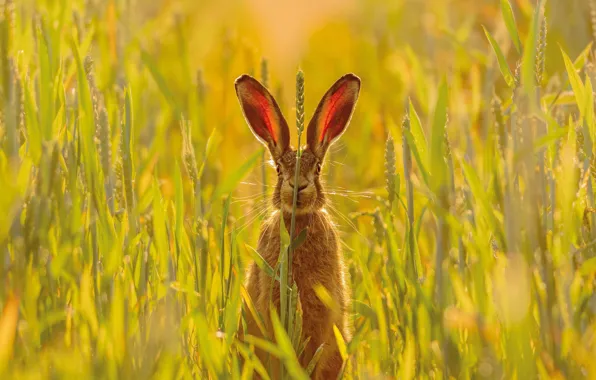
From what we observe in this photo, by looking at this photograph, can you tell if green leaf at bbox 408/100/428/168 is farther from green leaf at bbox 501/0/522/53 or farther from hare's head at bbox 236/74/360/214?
hare's head at bbox 236/74/360/214

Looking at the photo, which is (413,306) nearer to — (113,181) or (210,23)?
(113,181)

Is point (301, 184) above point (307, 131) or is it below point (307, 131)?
below

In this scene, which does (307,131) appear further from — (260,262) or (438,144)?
(438,144)

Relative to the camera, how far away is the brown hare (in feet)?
10.8

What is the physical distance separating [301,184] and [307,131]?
0.82 feet

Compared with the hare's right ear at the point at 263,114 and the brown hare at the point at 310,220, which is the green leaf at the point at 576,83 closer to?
the brown hare at the point at 310,220

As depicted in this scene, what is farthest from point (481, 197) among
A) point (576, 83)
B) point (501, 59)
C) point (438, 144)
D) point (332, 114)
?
point (332, 114)

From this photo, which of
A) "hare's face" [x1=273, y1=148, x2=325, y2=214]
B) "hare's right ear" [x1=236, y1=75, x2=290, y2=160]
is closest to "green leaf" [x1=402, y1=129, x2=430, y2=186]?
"hare's face" [x1=273, y1=148, x2=325, y2=214]

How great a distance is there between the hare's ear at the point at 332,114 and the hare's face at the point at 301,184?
2.1 inches

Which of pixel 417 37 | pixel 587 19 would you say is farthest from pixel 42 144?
pixel 417 37

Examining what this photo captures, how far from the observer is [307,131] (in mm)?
3363

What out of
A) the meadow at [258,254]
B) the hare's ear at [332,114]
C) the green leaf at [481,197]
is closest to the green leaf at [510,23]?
the meadow at [258,254]

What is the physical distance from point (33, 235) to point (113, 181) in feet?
2.04

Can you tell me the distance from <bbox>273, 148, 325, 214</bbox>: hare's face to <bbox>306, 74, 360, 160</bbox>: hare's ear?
53 millimetres
